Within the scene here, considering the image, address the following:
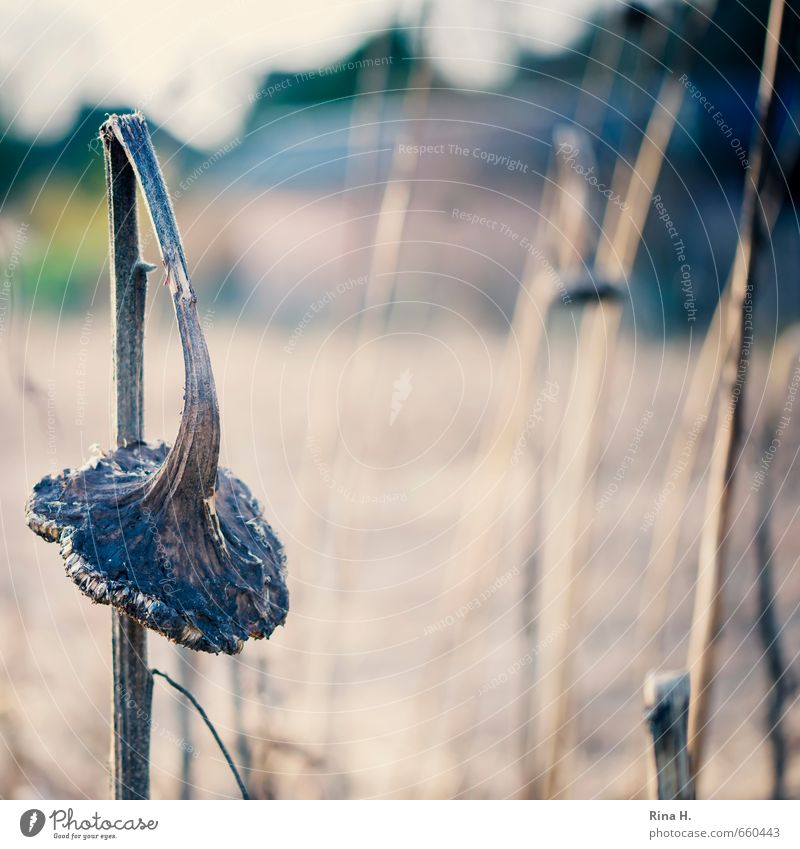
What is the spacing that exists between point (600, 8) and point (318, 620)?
0.72 meters

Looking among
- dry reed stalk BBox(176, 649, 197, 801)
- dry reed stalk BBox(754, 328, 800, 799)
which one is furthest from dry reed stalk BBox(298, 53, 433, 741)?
dry reed stalk BBox(754, 328, 800, 799)

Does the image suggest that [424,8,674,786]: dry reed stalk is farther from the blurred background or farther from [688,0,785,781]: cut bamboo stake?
[688,0,785,781]: cut bamboo stake

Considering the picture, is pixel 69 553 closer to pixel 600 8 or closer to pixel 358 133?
pixel 600 8

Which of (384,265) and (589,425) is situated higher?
(384,265)

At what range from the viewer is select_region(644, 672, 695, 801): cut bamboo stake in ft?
1.49

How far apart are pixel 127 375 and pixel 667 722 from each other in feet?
1.18

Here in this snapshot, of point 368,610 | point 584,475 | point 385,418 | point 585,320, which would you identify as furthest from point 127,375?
point 368,610

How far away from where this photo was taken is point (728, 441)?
1.70 ft

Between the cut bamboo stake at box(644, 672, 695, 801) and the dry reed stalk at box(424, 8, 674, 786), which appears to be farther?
the dry reed stalk at box(424, 8, 674, 786)

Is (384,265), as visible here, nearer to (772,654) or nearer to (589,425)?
(589,425)

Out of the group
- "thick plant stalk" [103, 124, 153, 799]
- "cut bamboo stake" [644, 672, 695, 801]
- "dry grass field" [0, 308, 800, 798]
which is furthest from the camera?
"dry grass field" [0, 308, 800, 798]

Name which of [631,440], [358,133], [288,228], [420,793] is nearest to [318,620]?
[420,793]

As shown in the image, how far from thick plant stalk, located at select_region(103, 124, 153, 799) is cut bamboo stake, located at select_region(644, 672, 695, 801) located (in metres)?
0.29

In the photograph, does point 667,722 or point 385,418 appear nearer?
point 667,722
